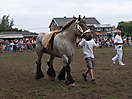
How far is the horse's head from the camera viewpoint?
7477 mm

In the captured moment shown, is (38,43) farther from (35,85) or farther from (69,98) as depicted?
(69,98)

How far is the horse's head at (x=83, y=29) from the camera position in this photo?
7.48 meters

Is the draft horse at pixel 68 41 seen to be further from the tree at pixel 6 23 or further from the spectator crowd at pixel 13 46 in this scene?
the tree at pixel 6 23

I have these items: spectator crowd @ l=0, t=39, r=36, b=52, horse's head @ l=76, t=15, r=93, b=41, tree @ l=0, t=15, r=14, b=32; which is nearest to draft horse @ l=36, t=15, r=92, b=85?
horse's head @ l=76, t=15, r=93, b=41

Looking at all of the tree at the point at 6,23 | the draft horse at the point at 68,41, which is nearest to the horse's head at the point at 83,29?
the draft horse at the point at 68,41

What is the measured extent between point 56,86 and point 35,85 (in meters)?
0.84

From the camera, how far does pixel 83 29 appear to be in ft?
25.2

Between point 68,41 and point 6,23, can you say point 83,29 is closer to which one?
point 68,41

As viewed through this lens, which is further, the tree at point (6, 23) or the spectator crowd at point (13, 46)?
the tree at point (6, 23)

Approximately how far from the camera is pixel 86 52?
8352 mm

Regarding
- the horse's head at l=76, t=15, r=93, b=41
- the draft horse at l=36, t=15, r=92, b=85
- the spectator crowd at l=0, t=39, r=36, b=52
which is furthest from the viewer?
the spectator crowd at l=0, t=39, r=36, b=52

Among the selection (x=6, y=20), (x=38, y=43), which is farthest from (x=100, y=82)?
(x=6, y=20)

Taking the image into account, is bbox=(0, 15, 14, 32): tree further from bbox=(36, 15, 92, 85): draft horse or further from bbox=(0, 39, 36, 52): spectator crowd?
bbox=(36, 15, 92, 85): draft horse

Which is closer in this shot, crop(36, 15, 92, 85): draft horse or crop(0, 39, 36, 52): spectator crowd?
crop(36, 15, 92, 85): draft horse
